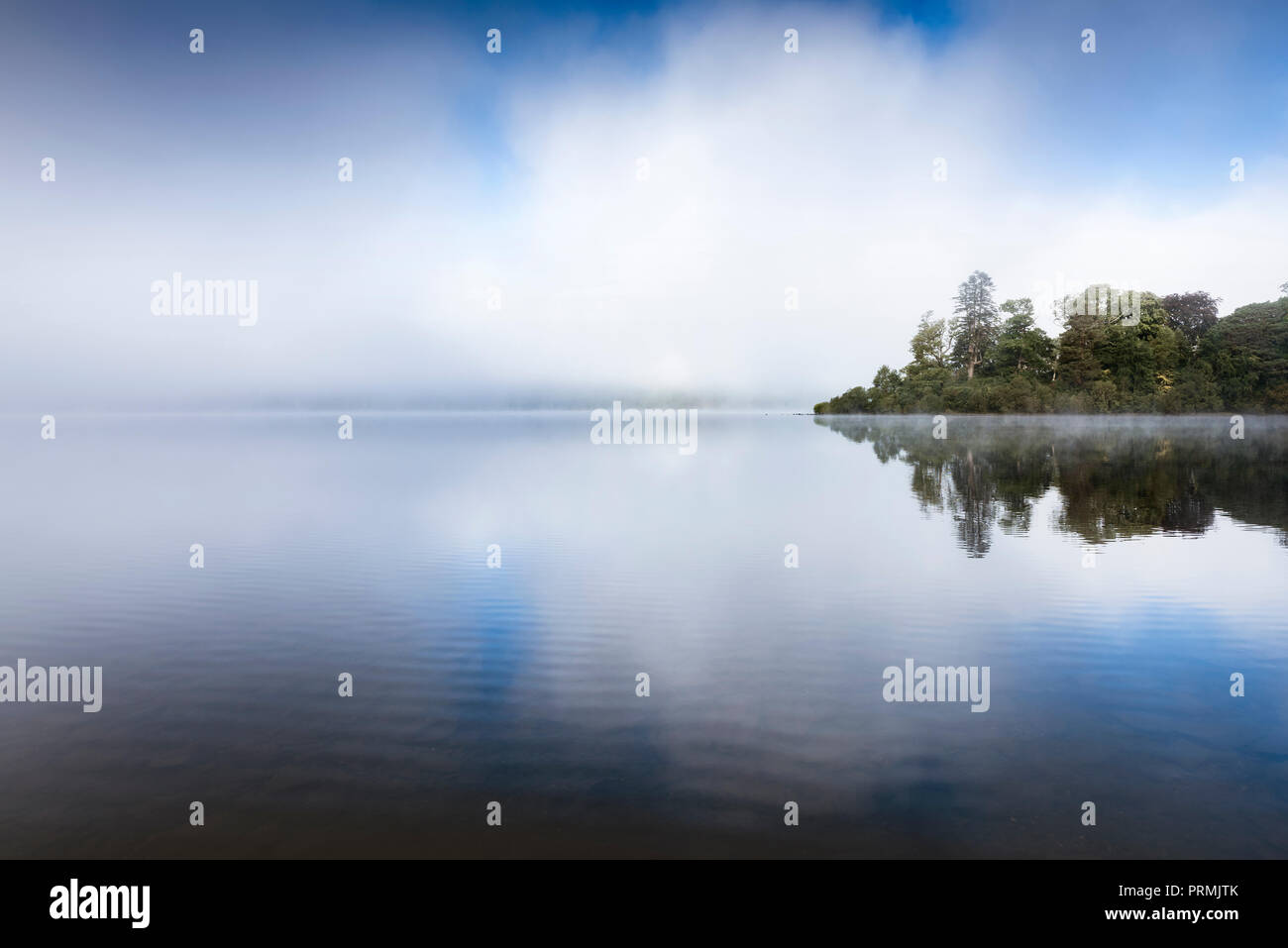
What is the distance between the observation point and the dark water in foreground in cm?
735

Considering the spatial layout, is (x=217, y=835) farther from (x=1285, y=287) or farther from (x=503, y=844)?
(x=1285, y=287)

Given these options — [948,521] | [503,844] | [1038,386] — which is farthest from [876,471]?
[1038,386]

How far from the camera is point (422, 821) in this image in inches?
289

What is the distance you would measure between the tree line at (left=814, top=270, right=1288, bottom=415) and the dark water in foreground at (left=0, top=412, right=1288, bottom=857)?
342 ft

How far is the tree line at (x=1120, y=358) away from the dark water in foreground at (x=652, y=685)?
10415 cm

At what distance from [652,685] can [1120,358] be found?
132977 millimetres

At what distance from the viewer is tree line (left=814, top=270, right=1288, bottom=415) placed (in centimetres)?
10612

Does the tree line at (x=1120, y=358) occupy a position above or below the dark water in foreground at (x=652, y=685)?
above

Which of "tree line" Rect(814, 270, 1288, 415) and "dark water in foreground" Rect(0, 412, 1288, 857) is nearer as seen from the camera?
"dark water in foreground" Rect(0, 412, 1288, 857)

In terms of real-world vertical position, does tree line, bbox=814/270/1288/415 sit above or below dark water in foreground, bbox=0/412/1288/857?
above

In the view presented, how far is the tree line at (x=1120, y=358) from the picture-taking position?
106 meters

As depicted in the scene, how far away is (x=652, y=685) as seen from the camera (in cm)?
1120

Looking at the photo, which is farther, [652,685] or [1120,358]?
[1120,358]

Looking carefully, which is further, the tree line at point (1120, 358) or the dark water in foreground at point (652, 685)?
the tree line at point (1120, 358)
